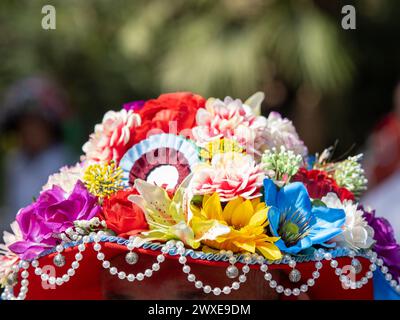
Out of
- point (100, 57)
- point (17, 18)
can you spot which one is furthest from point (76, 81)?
point (17, 18)

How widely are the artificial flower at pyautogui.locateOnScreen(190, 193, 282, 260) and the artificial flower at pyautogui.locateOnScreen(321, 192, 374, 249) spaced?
202mm

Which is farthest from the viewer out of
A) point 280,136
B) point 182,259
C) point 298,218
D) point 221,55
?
point 221,55

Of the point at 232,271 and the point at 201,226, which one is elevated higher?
the point at 201,226

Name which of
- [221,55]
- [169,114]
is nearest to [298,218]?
[169,114]

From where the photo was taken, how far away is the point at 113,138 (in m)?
1.94

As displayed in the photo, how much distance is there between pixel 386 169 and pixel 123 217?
376cm

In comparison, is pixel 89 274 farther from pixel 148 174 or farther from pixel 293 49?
pixel 293 49

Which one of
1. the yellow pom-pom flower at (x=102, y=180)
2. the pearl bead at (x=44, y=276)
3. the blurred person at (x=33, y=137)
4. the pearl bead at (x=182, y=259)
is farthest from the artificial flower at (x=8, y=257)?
the blurred person at (x=33, y=137)

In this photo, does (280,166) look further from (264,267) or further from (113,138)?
(113,138)

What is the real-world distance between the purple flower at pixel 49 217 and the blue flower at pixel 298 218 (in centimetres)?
45

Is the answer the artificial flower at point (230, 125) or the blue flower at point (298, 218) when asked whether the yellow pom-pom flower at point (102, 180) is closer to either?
the artificial flower at point (230, 125)

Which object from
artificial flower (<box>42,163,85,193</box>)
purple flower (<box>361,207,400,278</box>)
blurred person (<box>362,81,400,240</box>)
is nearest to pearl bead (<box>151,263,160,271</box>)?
artificial flower (<box>42,163,85,193</box>)
